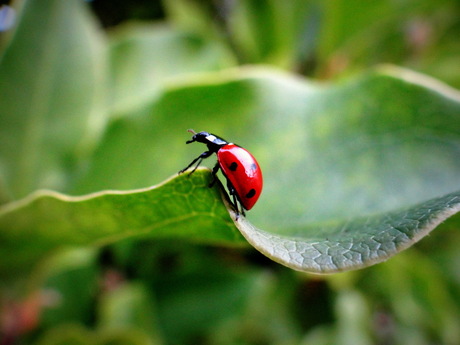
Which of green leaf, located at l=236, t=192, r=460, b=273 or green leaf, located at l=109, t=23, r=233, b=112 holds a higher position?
green leaf, located at l=109, t=23, r=233, b=112

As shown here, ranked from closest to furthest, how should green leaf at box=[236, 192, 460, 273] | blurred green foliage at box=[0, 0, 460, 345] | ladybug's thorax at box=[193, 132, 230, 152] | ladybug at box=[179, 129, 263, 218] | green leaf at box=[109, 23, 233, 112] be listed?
green leaf at box=[236, 192, 460, 273], ladybug at box=[179, 129, 263, 218], ladybug's thorax at box=[193, 132, 230, 152], blurred green foliage at box=[0, 0, 460, 345], green leaf at box=[109, 23, 233, 112]

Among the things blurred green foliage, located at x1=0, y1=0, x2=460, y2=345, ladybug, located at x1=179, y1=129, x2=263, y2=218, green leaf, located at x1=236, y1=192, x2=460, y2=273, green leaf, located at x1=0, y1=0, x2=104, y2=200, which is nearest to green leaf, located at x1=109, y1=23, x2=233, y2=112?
blurred green foliage, located at x1=0, y1=0, x2=460, y2=345

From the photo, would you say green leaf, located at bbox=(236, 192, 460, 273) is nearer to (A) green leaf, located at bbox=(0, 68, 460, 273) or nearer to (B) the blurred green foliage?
(A) green leaf, located at bbox=(0, 68, 460, 273)

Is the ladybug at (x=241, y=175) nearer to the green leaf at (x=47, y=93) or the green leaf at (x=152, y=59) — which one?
the green leaf at (x=47, y=93)

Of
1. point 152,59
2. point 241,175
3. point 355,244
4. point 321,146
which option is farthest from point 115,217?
point 152,59

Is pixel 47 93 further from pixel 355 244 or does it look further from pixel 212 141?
pixel 355 244

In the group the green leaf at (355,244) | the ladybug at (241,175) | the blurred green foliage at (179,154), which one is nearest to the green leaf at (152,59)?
the blurred green foliage at (179,154)

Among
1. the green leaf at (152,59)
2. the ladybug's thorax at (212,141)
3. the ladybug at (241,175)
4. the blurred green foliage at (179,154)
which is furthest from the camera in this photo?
the green leaf at (152,59)

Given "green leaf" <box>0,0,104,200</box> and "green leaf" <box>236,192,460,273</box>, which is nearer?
"green leaf" <box>236,192,460,273</box>
